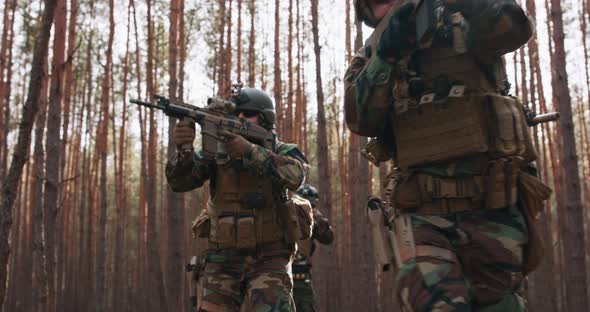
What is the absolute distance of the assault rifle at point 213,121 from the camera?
351 centimetres

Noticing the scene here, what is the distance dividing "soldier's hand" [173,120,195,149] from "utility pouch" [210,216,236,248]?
0.51 meters

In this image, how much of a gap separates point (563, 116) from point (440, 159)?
5.74m

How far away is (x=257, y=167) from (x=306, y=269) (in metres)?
2.64

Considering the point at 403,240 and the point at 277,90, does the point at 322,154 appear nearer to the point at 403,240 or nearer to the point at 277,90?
the point at 277,90

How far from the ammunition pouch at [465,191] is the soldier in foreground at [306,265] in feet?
11.4

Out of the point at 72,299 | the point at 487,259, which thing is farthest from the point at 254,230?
the point at 72,299

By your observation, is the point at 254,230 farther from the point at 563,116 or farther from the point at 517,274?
the point at 563,116

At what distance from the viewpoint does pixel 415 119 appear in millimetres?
2137

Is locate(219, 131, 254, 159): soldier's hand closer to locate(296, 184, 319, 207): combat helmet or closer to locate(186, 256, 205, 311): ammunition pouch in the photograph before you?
locate(186, 256, 205, 311): ammunition pouch

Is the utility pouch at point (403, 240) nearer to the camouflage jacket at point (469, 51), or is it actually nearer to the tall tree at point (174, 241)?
the camouflage jacket at point (469, 51)

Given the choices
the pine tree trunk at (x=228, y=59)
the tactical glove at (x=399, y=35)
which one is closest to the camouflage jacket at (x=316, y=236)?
the tactical glove at (x=399, y=35)

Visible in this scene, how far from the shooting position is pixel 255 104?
12.5 ft

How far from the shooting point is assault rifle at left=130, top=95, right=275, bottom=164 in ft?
11.5

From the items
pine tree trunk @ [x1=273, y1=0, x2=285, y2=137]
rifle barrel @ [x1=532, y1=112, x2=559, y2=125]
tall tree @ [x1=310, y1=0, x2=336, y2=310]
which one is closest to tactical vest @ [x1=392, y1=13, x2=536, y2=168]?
rifle barrel @ [x1=532, y1=112, x2=559, y2=125]
